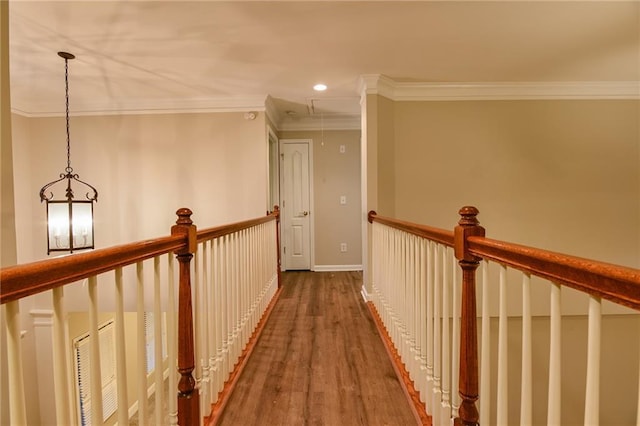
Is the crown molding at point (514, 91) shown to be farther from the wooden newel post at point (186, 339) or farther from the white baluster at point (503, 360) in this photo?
the white baluster at point (503, 360)

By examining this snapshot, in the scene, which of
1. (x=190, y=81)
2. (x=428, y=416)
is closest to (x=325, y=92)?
(x=190, y=81)

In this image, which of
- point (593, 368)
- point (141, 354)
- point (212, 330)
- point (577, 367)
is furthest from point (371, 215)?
point (577, 367)

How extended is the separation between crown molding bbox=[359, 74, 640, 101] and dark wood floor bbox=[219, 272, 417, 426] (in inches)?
96.0

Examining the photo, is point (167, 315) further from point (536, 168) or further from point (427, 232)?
point (536, 168)

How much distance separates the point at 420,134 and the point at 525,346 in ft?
10.1

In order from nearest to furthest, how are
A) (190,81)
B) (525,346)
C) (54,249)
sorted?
(525,346), (54,249), (190,81)

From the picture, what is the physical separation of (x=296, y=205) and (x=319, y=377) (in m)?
3.34

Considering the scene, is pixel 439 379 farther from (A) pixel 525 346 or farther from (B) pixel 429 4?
(B) pixel 429 4

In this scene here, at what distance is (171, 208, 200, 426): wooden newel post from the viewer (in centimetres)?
127

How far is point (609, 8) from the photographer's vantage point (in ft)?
7.13

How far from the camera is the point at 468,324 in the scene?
44.3 inches

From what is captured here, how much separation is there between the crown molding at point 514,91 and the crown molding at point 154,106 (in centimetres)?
149

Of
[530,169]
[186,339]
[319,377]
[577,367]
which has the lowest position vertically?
[577,367]

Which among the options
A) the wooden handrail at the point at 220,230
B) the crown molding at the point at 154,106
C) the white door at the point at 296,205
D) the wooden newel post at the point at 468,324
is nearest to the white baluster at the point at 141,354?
the wooden handrail at the point at 220,230
